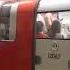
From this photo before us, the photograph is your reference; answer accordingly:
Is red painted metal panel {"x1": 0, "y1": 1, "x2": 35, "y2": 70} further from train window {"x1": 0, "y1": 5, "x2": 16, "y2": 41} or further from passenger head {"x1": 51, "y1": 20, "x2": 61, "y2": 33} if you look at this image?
passenger head {"x1": 51, "y1": 20, "x2": 61, "y2": 33}

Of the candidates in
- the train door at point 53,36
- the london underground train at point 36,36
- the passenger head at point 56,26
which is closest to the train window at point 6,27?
the london underground train at point 36,36

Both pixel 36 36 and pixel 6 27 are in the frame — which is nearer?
pixel 36 36

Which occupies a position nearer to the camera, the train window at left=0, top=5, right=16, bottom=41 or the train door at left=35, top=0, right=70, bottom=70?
the train door at left=35, top=0, right=70, bottom=70

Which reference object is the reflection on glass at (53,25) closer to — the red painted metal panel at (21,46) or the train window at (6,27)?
the red painted metal panel at (21,46)

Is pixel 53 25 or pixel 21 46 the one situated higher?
pixel 53 25

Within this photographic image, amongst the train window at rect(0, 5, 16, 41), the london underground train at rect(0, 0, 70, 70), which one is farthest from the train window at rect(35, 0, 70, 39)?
the train window at rect(0, 5, 16, 41)

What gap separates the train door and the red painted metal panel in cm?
7

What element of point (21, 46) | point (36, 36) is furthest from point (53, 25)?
point (21, 46)

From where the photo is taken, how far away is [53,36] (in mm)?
2414

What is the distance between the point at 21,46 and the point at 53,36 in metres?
0.33

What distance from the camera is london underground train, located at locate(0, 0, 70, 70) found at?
7.77 ft

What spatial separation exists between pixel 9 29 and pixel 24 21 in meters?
0.18

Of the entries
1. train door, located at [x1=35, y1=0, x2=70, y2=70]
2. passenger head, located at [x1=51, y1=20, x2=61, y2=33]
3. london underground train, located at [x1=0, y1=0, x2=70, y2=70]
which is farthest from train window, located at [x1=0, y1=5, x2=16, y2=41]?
passenger head, located at [x1=51, y1=20, x2=61, y2=33]

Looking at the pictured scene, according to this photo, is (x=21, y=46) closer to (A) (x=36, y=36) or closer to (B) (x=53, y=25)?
(A) (x=36, y=36)
